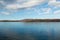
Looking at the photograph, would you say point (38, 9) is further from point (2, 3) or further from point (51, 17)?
point (2, 3)

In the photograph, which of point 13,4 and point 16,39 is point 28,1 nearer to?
point 13,4

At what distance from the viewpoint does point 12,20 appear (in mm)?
3004

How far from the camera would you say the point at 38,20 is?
299cm

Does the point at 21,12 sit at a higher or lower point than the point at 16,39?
higher

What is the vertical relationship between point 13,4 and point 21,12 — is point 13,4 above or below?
above

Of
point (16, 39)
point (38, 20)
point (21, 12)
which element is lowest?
point (16, 39)

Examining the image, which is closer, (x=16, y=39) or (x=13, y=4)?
(x=16, y=39)

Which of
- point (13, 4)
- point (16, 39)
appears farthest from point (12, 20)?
point (16, 39)

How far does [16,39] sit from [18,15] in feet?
Result: 3.64

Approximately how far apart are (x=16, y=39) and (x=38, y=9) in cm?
117

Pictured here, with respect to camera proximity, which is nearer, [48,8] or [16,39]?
[16,39]

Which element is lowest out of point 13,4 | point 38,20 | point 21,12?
point 38,20

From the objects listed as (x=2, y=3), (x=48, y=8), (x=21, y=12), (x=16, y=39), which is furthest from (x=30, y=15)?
(x=16, y=39)

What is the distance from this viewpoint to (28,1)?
2.88 meters
